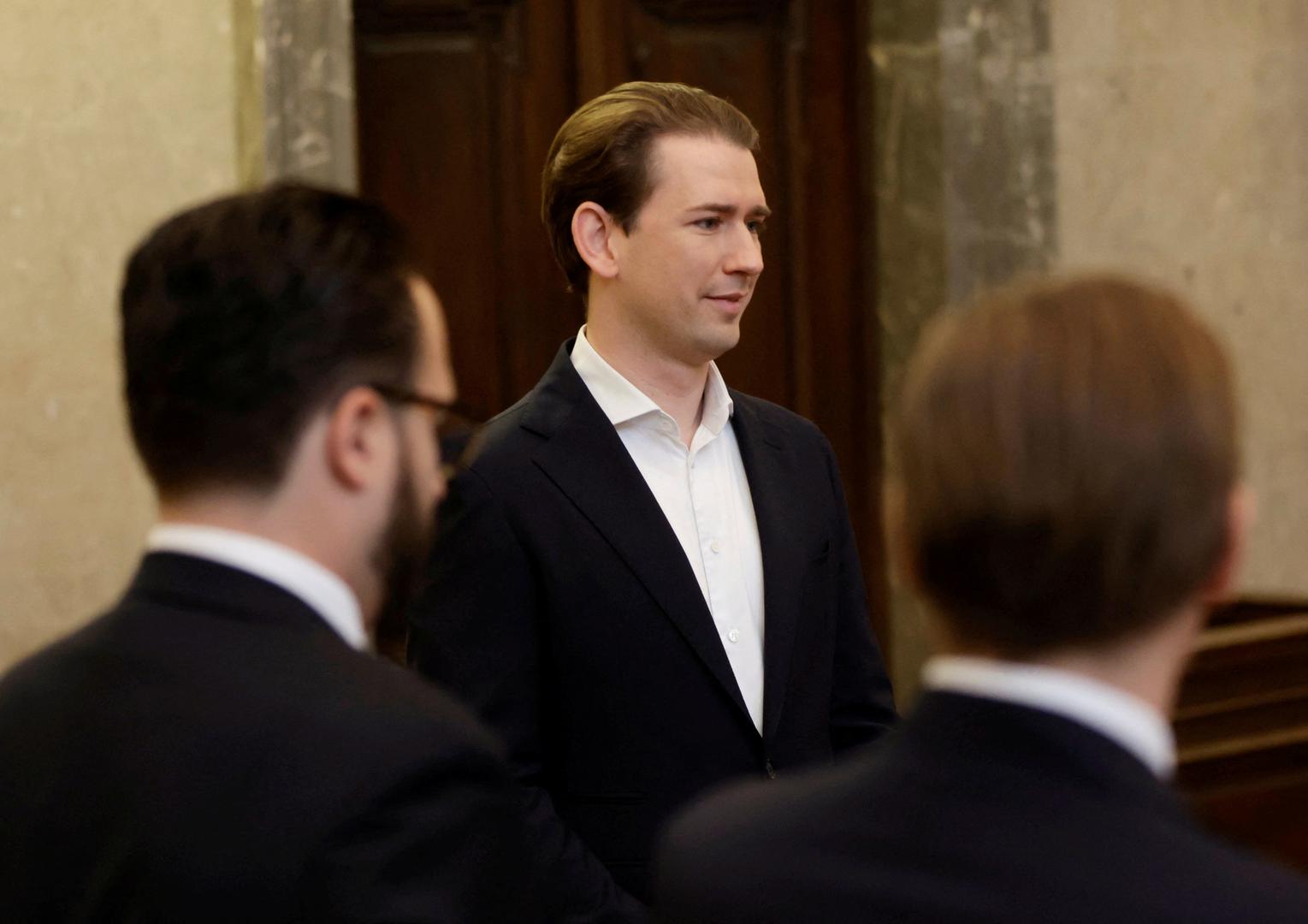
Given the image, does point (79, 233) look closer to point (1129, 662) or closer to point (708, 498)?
point (708, 498)

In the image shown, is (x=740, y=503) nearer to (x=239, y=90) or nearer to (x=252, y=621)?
(x=252, y=621)

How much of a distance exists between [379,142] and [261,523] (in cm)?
296

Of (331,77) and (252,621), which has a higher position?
(331,77)

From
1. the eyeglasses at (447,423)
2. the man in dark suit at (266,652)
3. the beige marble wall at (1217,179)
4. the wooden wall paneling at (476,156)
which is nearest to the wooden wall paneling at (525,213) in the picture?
the wooden wall paneling at (476,156)

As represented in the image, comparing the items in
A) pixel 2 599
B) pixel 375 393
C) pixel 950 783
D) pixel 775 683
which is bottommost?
pixel 2 599

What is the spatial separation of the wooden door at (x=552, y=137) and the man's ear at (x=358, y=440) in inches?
110

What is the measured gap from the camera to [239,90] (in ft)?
12.6

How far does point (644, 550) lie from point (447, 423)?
0.89 m

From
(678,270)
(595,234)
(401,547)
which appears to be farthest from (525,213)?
(401,547)

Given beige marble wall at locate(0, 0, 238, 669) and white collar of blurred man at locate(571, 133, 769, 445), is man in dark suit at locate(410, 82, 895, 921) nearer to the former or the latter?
white collar of blurred man at locate(571, 133, 769, 445)

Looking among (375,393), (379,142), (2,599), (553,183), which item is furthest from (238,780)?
(379,142)

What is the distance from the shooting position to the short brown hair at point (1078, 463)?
A: 3.28 feet

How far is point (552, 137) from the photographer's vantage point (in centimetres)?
423

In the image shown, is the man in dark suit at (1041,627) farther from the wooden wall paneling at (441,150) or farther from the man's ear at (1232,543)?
the wooden wall paneling at (441,150)
